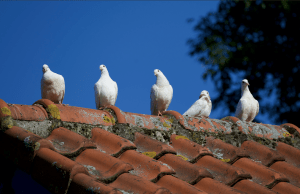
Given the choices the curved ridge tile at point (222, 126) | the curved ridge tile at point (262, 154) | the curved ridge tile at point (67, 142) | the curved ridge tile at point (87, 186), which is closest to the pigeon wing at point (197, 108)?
the curved ridge tile at point (222, 126)

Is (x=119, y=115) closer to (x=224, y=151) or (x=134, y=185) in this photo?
(x=224, y=151)

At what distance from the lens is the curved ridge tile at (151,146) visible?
8.95 feet

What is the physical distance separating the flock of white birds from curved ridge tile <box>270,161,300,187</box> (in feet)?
4.44

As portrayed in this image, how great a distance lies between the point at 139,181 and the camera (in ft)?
6.81

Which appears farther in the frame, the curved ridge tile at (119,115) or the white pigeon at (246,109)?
the white pigeon at (246,109)

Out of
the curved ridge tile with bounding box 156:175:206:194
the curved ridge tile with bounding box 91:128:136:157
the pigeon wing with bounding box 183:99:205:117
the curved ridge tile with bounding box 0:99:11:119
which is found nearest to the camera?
the curved ridge tile with bounding box 156:175:206:194

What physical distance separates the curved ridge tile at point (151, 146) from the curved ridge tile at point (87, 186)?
2.78 ft

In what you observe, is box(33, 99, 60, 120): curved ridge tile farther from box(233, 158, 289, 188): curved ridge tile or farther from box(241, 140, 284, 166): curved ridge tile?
box(241, 140, 284, 166): curved ridge tile

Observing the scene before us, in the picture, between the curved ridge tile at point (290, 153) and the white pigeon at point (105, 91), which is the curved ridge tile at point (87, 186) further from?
the curved ridge tile at point (290, 153)

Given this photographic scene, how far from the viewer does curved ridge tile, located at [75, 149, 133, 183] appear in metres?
2.16

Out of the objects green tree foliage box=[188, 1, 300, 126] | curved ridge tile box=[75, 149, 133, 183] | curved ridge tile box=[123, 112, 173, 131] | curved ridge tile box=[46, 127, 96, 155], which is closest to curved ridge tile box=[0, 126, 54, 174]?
curved ridge tile box=[46, 127, 96, 155]

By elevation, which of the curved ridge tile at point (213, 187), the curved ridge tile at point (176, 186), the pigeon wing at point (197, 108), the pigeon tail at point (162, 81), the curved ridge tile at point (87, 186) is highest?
the pigeon wing at point (197, 108)

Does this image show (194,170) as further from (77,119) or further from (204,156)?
(77,119)

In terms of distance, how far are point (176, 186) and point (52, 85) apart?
2.25 meters
